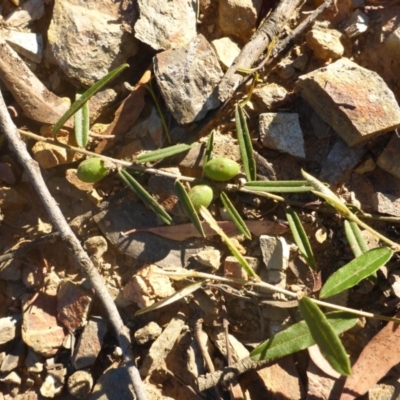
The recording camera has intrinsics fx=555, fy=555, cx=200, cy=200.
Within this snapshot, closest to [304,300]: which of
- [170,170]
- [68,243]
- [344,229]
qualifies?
[344,229]

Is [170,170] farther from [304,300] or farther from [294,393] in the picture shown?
[294,393]

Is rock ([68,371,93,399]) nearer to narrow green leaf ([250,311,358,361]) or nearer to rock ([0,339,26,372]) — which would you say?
rock ([0,339,26,372])

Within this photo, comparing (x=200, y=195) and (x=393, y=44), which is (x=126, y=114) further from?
(x=393, y=44)

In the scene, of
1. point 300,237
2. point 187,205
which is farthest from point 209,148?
point 300,237

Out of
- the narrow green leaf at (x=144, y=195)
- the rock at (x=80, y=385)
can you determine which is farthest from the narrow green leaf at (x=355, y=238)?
the rock at (x=80, y=385)

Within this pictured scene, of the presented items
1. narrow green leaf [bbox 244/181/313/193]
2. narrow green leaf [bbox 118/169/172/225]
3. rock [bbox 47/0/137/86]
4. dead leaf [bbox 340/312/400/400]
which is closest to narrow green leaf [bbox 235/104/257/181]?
narrow green leaf [bbox 244/181/313/193]
